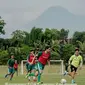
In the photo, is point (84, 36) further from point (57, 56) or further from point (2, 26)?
point (57, 56)

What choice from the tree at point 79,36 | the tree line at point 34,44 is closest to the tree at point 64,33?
the tree at point 79,36

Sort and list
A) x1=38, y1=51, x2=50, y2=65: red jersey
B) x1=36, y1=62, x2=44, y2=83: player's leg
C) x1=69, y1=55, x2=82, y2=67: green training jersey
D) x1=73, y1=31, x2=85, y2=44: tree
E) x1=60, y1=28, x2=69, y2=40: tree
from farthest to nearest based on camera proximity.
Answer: x1=60, y1=28, x2=69, y2=40: tree, x1=73, y1=31, x2=85, y2=44: tree, x1=69, y1=55, x2=82, y2=67: green training jersey, x1=38, y1=51, x2=50, y2=65: red jersey, x1=36, y1=62, x2=44, y2=83: player's leg

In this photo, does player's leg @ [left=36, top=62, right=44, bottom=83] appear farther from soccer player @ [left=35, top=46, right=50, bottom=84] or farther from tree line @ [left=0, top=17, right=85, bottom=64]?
tree line @ [left=0, top=17, right=85, bottom=64]

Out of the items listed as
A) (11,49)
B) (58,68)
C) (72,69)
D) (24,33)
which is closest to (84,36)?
(24,33)

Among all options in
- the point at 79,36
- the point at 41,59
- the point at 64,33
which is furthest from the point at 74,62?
the point at 64,33

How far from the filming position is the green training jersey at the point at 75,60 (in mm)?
22158

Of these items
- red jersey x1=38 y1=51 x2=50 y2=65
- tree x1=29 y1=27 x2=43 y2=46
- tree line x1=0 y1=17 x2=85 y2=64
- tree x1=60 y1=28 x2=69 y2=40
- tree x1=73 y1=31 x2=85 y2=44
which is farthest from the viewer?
tree x1=60 y1=28 x2=69 y2=40

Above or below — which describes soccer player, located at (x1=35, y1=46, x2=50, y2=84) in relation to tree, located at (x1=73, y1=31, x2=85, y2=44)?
below

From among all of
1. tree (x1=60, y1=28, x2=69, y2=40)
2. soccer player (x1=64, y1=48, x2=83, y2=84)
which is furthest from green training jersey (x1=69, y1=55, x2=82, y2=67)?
tree (x1=60, y1=28, x2=69, y2=40)

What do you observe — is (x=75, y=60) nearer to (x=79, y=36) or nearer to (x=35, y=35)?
(x=35, y=35)

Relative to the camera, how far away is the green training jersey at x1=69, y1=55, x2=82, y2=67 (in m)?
22.2

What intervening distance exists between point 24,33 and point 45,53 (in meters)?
65.3

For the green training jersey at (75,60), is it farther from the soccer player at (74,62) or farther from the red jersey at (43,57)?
the red jersey at (43,57)

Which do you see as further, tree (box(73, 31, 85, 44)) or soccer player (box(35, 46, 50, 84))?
tree (box(73, 31, 85, 44))
